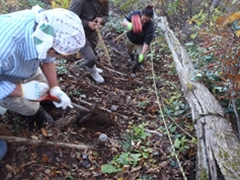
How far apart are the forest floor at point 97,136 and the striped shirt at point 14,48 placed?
80cm

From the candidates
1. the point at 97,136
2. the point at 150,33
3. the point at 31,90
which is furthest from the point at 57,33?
the point at 150,33

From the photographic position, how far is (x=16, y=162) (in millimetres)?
2758

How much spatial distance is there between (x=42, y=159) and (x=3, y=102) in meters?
0.73

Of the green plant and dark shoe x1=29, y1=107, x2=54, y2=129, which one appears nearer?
the green plant

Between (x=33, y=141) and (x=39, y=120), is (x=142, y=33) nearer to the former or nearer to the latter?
(x=39, y=120)

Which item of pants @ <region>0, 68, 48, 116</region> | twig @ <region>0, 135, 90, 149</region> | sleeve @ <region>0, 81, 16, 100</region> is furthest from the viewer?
twig @ <region>0, 135, 90, 149</region>

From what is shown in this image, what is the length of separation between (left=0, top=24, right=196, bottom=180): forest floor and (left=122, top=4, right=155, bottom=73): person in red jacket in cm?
104

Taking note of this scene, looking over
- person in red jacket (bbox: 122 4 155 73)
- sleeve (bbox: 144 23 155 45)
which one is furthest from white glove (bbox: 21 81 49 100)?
sleeve (bbox: 144 23 155 45)

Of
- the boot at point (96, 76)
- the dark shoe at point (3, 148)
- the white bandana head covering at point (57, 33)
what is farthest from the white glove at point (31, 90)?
the boot at point (96, 76)

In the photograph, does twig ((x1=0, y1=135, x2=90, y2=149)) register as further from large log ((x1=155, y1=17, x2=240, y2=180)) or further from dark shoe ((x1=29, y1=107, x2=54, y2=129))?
large log ((x1=155, y1=17, x2=240, y2=180))

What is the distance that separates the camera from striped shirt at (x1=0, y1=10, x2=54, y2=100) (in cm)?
223

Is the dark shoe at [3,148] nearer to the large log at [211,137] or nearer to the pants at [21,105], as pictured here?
the pants at [21,105]

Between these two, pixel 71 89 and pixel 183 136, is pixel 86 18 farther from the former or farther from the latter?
pixel 183 136

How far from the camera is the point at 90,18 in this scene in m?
4.40
